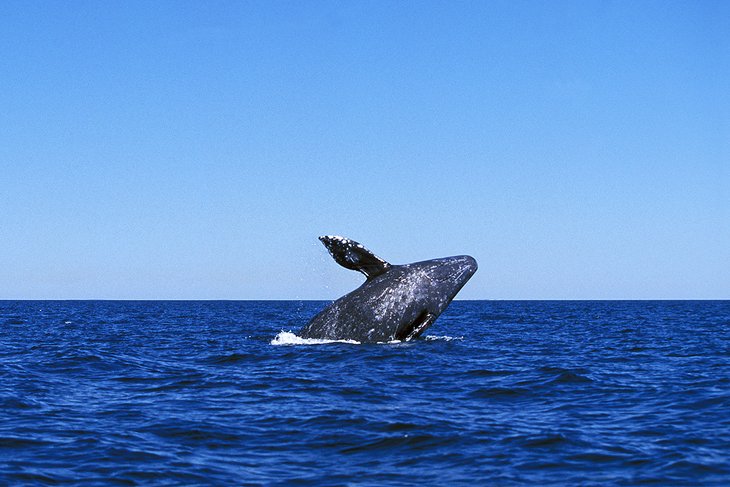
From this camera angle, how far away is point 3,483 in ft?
24.8

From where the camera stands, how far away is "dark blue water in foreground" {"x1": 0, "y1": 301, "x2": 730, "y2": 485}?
798 centimetres

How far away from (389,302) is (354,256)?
141 cm

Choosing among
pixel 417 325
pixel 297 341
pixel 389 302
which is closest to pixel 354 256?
pixel 389 302

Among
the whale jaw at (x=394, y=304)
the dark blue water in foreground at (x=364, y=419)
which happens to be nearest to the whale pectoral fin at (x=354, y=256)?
the whale jaw at (x=394, y=304)

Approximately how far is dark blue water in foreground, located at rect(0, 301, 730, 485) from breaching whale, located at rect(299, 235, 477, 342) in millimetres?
Answer: 465

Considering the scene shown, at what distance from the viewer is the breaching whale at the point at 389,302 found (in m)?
17.5

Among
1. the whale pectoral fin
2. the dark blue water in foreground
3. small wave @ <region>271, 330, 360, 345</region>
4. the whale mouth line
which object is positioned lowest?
the dark blue water in foreground

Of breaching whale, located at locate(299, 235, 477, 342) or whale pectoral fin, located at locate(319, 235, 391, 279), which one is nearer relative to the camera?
whale pectoral fin, located at locate(319, 235, 391, 279)

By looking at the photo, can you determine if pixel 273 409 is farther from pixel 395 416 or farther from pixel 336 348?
pixel 336 348

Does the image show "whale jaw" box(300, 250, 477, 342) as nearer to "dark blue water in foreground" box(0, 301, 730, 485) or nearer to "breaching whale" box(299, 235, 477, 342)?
"breaching whale" box(299, 235, 477, 342)

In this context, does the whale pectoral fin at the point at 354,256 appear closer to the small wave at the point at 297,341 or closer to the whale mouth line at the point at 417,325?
the whale mouth line at the point at 417,325

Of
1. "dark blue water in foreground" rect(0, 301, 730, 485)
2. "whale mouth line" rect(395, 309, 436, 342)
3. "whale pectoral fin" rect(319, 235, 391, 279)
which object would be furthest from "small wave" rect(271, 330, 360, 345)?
"whale pectoral fin" rect(319, 235, 391, 279)

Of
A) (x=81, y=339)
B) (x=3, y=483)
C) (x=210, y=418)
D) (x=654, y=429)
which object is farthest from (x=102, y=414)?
(x=81, y=339)

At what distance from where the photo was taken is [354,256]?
1684cm
